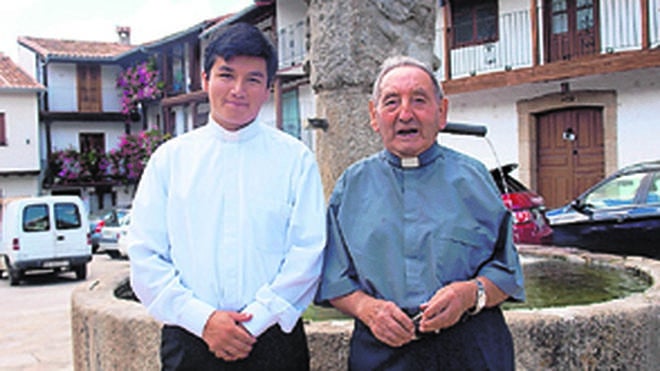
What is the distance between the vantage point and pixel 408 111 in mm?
2088

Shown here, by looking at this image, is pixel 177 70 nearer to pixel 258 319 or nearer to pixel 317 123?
pixel 317 123

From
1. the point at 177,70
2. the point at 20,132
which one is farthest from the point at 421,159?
the point at 20,132

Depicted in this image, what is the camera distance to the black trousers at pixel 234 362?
2.06m

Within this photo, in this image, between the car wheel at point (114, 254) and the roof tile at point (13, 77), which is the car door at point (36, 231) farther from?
the roof tile at point (13, 77)

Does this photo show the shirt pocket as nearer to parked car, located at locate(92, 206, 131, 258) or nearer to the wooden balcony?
the wooden balcony

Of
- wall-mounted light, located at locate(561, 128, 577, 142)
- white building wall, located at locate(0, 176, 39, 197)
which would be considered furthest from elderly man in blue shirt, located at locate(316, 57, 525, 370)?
white building wall, located at locate(0, 176, 39, 197)

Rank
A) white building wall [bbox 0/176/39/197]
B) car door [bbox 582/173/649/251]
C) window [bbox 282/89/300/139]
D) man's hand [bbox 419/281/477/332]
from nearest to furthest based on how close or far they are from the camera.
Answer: man's hand [bbox 419/281/477/332], car door [bbox 582/173/649/251], window [bbox 282/89/300/139], white building wall [bbox 0/176/39/197]

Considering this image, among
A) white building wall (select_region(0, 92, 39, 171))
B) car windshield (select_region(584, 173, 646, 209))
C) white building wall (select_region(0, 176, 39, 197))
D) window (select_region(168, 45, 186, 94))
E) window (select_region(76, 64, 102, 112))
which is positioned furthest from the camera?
window (select_region(76, 64, 102, 112))

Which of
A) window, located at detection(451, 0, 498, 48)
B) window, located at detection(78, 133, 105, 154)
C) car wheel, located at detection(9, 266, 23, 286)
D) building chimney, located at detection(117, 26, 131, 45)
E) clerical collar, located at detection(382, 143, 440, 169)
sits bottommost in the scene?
car wheel, located at detection(9, 266, 23, 286)

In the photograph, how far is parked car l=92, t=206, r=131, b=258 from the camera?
18922 mm

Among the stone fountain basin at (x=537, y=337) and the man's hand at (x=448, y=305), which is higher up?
the man's hand at (x=448, y=305)

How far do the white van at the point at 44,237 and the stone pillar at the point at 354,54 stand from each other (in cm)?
1058

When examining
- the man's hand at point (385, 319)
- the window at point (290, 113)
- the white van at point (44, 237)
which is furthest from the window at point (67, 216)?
the man's hand at point (385, 319)

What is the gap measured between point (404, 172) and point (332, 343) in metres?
1.00
